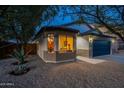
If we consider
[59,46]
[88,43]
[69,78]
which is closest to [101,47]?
[88,43]

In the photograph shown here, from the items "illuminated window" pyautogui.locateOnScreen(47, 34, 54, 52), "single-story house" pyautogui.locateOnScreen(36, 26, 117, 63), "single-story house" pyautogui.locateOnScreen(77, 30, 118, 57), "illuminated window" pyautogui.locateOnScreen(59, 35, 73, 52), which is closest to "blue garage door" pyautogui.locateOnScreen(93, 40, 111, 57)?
"single-story house" pyautogui.locateOnScreen(77, 30, 118, 57)

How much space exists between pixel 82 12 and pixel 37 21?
1.54 meters

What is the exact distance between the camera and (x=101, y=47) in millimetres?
8195

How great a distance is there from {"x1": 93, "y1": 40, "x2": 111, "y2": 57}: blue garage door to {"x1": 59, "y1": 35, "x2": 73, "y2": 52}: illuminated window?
1.51 m

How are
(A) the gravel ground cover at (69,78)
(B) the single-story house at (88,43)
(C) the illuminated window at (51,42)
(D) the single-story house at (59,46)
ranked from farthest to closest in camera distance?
(C) the illuminated window at (51,42) < (D) the single-story house at (59,46) < (B) the single-story house at (88,43) < (A) the gravel ground cover at (69,78)

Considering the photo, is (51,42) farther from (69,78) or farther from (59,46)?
(69,78)

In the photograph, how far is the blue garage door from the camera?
284 inches

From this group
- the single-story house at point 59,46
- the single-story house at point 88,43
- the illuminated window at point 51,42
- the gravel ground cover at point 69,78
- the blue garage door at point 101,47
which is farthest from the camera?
the blue garage door at point 101,47

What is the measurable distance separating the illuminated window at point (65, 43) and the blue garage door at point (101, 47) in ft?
4.94

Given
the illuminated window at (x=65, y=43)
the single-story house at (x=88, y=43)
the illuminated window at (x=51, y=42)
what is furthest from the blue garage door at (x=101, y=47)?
the illuminated window at (x=51, y=42)

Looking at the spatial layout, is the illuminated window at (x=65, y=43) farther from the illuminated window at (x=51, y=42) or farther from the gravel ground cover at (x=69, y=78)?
the gravel ground cover at (x=69, y=78)

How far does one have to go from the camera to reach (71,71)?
4621mm

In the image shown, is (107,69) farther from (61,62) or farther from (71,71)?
(61,62)

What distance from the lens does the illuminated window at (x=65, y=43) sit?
20.7 feet
